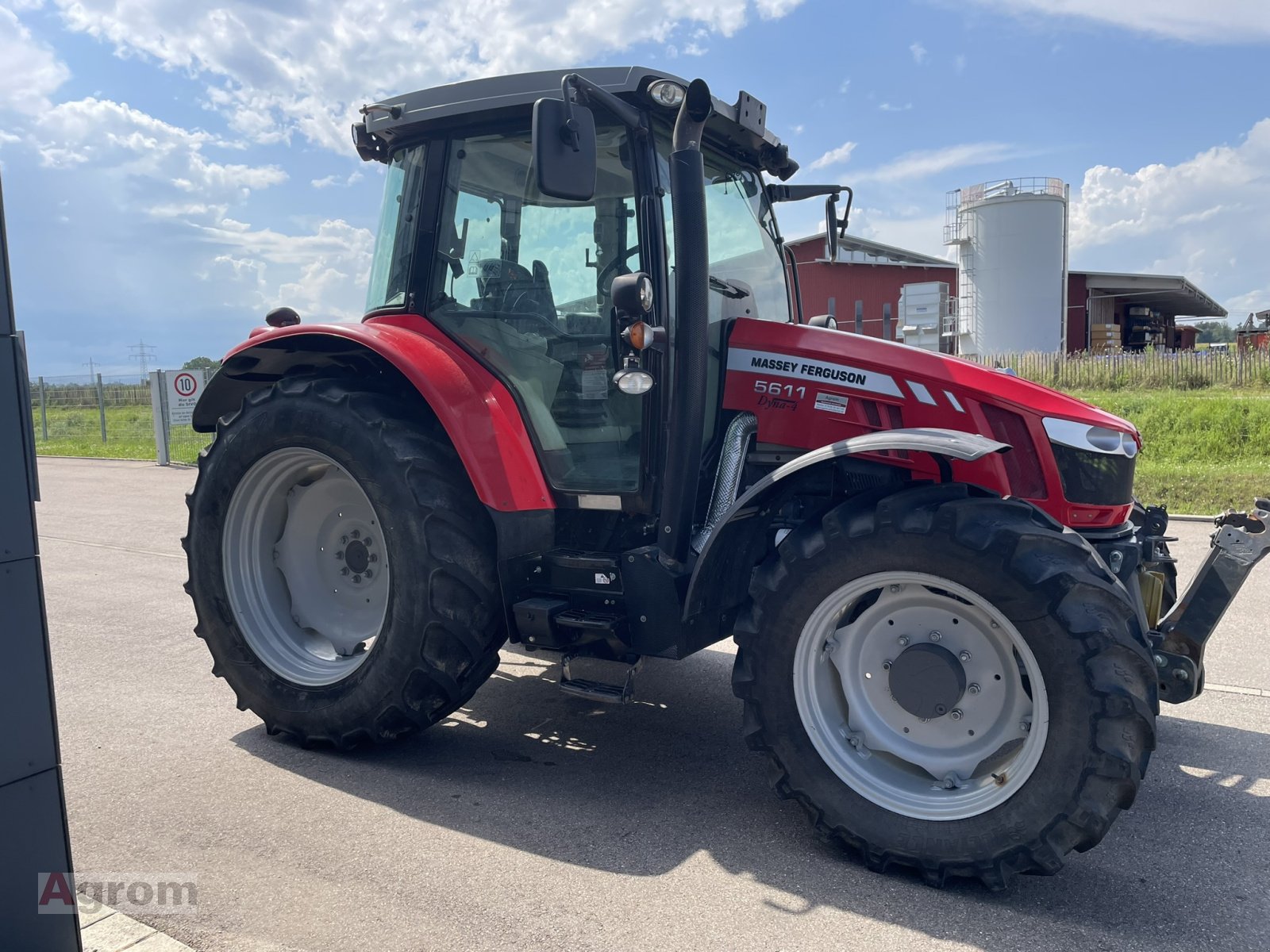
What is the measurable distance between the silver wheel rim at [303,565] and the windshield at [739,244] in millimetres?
1822

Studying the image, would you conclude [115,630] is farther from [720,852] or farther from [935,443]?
[935,443]

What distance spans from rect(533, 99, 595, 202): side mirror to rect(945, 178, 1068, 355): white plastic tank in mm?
32284

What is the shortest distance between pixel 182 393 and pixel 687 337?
660 inches

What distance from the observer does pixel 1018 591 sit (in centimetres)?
283

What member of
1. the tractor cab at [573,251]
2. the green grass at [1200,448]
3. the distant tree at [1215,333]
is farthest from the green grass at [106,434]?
the distant tree at [1215,333]

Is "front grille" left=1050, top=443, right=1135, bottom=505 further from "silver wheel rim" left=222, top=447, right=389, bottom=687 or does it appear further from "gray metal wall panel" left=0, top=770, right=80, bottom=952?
"gray metal wall panel" left=0, top=770, right=80, bottom=952

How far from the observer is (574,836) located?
3312mm

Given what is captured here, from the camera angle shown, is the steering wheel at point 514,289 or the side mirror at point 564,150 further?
the steering wheel at point 514,289

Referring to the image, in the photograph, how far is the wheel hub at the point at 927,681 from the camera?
308 centimetres

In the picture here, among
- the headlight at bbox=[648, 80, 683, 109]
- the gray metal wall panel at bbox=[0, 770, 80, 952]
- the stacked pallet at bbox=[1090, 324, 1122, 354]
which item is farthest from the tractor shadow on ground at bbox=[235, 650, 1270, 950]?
the stacked pallet at bbox=[1090, 324, 1122, 354]

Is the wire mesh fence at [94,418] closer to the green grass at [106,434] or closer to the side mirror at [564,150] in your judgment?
the green grass at [106,434]

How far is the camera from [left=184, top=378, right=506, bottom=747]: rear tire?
3.78m

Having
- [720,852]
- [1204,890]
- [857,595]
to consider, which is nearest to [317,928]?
[720,852]

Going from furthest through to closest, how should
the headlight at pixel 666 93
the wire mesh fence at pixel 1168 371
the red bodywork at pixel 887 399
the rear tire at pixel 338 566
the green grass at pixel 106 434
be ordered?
1. the green grass at pixel 106 434
2. the wire mesh fence at pixel 1168 371
3. the rear tire at pixel 338 566
4. the headlight at pixel 666 93
5. the red bodywork at pixel 887 399
